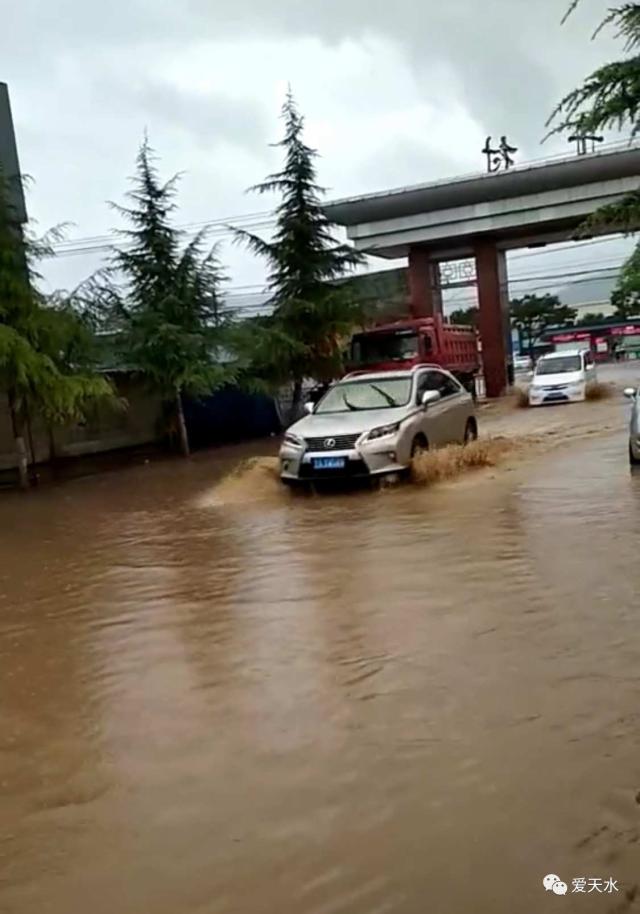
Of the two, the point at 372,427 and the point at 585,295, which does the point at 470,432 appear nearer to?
the point at 372,427

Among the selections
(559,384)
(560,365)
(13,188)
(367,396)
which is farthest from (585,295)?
(367,396)

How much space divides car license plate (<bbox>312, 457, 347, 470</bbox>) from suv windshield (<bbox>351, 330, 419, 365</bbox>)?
13458mm

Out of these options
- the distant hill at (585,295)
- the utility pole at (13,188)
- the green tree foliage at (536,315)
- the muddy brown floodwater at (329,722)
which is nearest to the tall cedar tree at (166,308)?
the utility pole at (13,188)

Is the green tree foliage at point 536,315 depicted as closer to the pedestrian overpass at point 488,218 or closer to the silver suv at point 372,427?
the pedestrian overpass at point 488,218

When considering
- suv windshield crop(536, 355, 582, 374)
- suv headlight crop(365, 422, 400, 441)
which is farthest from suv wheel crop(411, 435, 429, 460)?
suv windshield crop(536, 355, 582, 374)

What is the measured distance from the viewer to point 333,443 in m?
11.8

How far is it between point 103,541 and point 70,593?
103 inches

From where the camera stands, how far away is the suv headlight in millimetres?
11805

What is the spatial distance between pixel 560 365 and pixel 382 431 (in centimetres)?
1808

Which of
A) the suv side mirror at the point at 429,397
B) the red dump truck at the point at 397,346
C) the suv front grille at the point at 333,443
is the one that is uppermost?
the red dump truck at the point at 397,346

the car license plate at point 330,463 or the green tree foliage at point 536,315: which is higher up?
the green tree foliage at point 536,315

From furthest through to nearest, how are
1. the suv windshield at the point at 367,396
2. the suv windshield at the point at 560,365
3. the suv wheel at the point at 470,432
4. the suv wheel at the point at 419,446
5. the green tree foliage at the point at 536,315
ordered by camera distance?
the green tree foliage at the point at 536,315, the suv windshield at the point at 560,365, the suv wheel at the point at 470,432, the suv windshield at the point at 367,396, the suv wheel at the point at 419,446

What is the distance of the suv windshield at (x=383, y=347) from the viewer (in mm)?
25031

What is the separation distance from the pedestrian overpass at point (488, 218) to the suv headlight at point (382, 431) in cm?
1764
